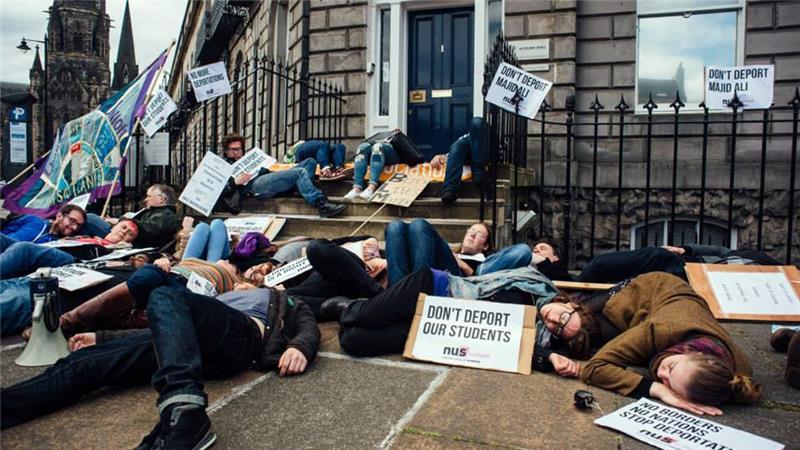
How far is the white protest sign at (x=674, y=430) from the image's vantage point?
8.25ft

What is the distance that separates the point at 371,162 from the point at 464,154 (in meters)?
1.38

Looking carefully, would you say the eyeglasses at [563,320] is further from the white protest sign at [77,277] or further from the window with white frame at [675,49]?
the window with white frame at [675,49]

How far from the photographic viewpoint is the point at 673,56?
934cm

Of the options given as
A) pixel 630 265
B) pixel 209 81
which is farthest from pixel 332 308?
pixel 209 81

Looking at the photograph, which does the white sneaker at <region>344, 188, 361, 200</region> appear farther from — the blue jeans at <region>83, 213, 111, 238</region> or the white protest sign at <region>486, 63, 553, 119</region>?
the blue jeans at <region>83, 213, 111, 238</region>

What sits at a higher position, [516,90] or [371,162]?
[516,90]

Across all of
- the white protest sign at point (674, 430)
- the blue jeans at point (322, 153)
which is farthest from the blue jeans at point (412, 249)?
the blue jeans at point (322, 153)

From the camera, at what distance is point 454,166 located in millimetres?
6930

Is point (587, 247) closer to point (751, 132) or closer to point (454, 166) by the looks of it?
point (751, 132)

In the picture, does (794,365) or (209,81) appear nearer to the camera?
(794,365)

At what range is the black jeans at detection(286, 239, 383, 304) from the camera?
457 centimetres

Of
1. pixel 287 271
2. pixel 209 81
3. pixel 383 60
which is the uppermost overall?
pixel 383 60

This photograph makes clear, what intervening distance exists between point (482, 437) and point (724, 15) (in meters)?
8.98

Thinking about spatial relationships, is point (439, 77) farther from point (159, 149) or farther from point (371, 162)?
point (159, 149)
